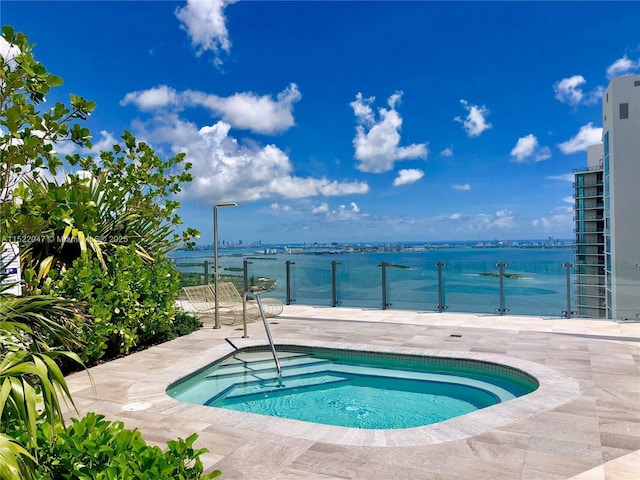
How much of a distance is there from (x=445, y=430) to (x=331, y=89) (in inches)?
933

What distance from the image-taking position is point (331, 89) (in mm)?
25031

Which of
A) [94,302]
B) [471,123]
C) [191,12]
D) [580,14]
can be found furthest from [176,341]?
[471,123]

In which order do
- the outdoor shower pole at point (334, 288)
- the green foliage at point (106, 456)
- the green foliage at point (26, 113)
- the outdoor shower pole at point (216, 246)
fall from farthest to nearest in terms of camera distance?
the outdoor shower pole at point (334, 288) → the outdoor shower pole at point (216, 246) → the green foliage at point (26, 113) → the green foliage at point (106, 456)

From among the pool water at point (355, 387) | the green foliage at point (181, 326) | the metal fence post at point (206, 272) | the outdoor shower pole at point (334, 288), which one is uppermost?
the metal fence post at point (206, 272)

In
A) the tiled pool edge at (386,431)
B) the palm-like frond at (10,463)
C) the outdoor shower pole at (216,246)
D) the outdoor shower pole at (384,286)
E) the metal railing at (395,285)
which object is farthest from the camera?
the outdoor shower pole at (384,286)

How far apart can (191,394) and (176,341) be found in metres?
2.05

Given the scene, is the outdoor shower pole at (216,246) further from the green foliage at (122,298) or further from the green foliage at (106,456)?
the green foliage at (106,456)

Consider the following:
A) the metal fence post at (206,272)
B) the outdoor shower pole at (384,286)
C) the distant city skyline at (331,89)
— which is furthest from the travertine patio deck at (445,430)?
the metal fence post at (206,272)

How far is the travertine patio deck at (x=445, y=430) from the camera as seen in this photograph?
9.29 feet

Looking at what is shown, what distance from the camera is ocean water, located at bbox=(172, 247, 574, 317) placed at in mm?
8774

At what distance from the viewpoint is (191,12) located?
394 inches

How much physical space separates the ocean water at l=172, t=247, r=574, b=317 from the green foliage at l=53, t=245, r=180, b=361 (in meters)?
1.87

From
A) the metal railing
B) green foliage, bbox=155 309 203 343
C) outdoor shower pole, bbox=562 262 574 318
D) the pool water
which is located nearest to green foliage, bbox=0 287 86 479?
the pool water

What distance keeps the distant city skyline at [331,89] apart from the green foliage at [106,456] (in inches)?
99.6
